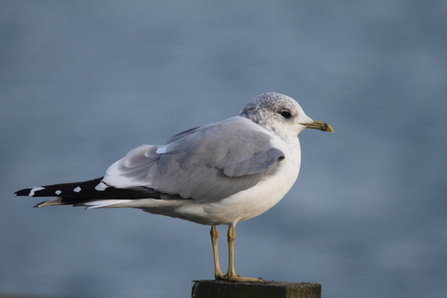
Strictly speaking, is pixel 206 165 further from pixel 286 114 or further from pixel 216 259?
pixel 286 114

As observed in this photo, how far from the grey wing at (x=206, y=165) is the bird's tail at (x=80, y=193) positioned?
7cm

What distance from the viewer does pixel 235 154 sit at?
10.8 feet

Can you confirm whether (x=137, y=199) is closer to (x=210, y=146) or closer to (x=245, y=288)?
(x=210, y=146)

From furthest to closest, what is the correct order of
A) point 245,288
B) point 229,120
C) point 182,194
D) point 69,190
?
point 229,120
point 182,194
point 69,190
point 245,288

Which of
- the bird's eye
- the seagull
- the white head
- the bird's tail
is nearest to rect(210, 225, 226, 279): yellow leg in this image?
the seagull

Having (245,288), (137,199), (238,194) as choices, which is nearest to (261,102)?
(238,194)

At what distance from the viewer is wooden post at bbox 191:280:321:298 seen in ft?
8.64

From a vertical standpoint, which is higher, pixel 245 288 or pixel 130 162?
pixel 130 162

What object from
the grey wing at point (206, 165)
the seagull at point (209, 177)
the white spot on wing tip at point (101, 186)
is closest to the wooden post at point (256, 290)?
the seagull at point (209, 177)

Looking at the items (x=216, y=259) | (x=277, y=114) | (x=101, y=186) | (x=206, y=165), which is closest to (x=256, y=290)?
(x=216, y=259)

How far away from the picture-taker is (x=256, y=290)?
2678mm

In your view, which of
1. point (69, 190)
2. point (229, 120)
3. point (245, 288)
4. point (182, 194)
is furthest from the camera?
point (229, 120)

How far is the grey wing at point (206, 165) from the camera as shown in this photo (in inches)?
126

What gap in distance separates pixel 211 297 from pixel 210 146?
0.93 meters
